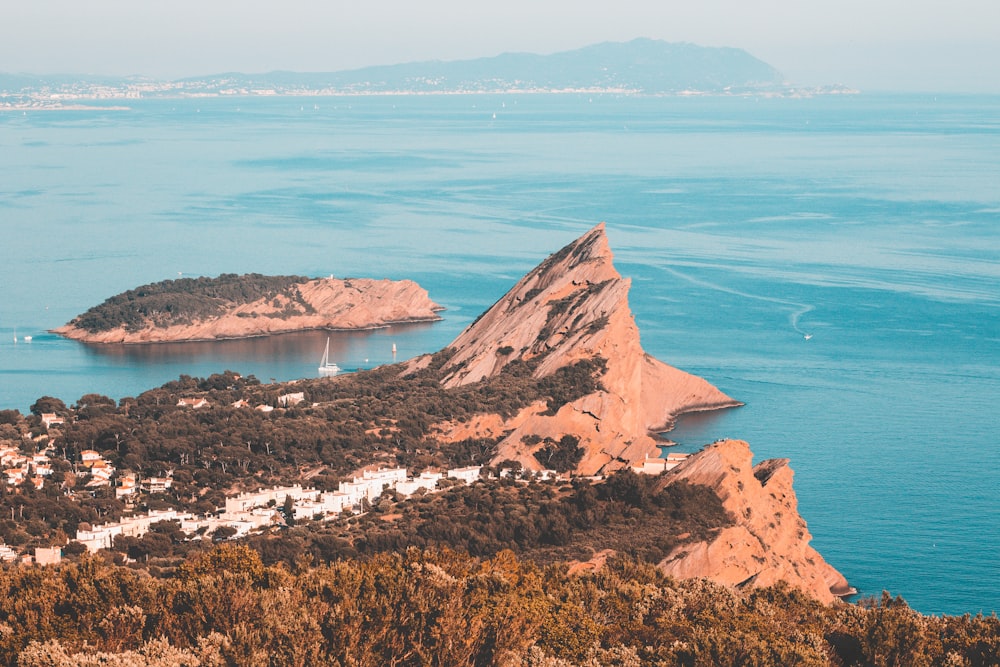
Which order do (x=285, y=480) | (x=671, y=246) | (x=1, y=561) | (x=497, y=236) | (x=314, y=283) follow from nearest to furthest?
1. (x=1, y=561)
2. (x=285, y=480)
3. (x=314, y=283)
4. (x=671, y=246)
5. (x=497, y=236)

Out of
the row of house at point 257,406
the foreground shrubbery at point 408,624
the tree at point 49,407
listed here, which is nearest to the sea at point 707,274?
the tree at point 49,407

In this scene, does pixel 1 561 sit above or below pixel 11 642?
below

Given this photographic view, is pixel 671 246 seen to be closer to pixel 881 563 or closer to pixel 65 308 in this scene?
pixel 65 308

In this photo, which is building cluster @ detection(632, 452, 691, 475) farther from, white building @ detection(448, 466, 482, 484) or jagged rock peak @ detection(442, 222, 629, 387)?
jagged rock peak @ detection(442, 222, 629, 387)

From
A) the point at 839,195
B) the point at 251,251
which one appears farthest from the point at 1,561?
the point at 839,195

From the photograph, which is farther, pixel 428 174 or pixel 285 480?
pixel 428 174

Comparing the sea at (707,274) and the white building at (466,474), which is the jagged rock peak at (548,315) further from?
the white building at (466,474)

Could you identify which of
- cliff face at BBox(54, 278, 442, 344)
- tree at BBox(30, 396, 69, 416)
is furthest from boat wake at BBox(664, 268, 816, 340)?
tree at BBox(30, 396, 69, 416)
